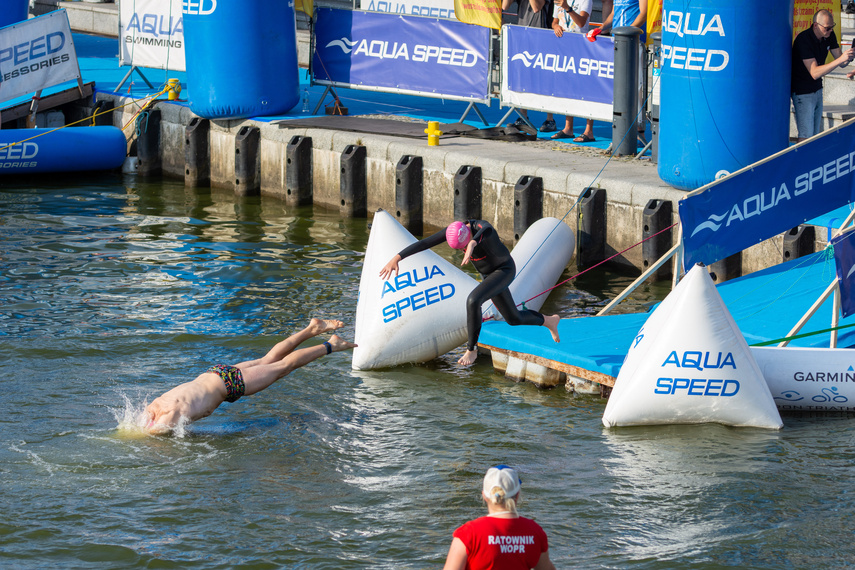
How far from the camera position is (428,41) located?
18.0m

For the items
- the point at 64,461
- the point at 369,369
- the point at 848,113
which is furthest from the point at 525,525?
the point at 848,113

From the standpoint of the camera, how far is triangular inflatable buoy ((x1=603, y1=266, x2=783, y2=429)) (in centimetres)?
893

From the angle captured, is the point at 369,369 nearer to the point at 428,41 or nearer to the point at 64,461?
the point at 64,461

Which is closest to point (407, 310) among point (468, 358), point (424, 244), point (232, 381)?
point (468, 358)

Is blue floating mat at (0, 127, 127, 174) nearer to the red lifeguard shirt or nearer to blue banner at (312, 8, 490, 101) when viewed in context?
blue banner at (312, 8, 490, 101)

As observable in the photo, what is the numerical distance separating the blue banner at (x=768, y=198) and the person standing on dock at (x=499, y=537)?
15.5 feet

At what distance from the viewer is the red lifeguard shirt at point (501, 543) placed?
5312 millimetres

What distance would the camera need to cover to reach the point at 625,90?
15.4 meters

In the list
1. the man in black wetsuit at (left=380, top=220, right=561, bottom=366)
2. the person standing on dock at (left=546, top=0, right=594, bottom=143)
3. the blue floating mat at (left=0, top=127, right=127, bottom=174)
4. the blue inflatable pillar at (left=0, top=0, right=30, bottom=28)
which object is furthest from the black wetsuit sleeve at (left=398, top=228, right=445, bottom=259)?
the blue inflatable pillar at (left=0, top=0, right=30, bottom=28)

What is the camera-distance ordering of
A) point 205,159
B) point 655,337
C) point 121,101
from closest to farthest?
1. point 655,337
2. point 205,159
3. point 121,101

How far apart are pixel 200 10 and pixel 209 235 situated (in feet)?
13.2

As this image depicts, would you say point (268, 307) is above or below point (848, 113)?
below

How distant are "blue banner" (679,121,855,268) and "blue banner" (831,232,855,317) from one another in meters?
0.86

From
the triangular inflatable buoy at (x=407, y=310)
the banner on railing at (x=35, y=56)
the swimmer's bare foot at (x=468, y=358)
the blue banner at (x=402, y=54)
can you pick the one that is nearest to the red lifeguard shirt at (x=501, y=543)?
the swimmer's bare foot at (x=468, y=358)
